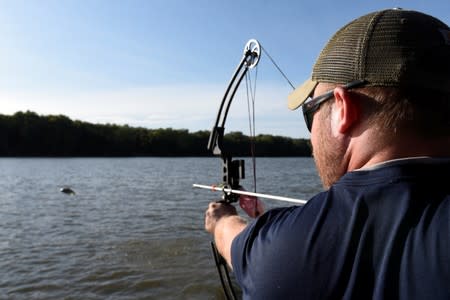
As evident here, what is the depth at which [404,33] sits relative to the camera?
137cm

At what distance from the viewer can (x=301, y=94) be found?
174cm

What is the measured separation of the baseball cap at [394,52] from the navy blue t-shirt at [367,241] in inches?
10.8

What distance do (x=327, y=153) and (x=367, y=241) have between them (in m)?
0.46

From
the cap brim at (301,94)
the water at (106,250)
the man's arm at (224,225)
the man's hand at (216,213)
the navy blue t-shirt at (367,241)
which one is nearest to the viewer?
the navy blue t-shirt at (367,241)

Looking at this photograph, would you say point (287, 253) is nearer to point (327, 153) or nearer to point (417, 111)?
point (327, 153)

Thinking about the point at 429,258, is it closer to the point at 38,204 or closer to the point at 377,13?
the point at 377,13

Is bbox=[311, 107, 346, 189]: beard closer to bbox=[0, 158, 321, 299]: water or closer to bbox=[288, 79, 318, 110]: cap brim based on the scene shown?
bbox=[288, 79, 318, 110]: cap brim

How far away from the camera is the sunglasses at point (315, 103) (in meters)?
1.40

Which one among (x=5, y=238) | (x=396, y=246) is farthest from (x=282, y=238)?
(x=5, y=238)

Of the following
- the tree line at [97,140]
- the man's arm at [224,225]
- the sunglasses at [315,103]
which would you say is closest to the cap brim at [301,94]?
the sunglasses at [315,103]

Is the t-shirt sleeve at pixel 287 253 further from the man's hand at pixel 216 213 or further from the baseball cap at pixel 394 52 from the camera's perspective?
the man's hand at pixel 216 213

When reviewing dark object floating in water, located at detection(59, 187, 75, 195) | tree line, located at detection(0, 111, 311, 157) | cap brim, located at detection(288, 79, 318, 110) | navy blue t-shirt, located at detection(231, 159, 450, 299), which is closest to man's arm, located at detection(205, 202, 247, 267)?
navy blue t-shirt, located at detection(231, 159, 450, 299)

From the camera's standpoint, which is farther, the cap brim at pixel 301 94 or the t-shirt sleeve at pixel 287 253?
the cap brim at pixel 301 94

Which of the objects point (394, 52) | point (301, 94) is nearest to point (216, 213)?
point (301, 94)
